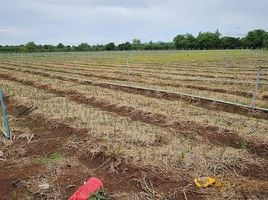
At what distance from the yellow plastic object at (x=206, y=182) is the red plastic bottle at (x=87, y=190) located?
1.32m

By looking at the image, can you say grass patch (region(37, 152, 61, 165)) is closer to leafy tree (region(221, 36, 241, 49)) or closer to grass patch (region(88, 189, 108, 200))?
grass patch (region(88, 189, 108, 200))

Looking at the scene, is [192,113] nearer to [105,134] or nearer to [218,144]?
[218,144]

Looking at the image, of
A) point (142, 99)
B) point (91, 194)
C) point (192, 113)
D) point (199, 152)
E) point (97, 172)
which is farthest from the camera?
point (142, 99)

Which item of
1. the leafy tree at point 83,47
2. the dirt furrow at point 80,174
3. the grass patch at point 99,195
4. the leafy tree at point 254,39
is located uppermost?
the leafy tree at point 254,39

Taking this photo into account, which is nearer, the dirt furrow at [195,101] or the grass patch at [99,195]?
the grass patch at [99,195]

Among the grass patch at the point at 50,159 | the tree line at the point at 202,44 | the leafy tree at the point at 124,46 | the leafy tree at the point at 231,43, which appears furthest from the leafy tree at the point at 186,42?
the grass patch at the point at 50,159

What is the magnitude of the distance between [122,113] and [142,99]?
62.0 inches

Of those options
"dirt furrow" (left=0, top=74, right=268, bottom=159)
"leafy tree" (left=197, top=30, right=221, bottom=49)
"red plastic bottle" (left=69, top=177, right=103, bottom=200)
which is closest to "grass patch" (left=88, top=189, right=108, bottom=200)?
"red plastic bottle" (left=69, top=177, right=103, bottom=200)

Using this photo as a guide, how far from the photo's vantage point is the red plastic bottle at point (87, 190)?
305cm

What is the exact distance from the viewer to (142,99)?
839 cm

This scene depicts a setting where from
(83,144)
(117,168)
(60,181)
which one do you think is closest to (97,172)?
(117,168)

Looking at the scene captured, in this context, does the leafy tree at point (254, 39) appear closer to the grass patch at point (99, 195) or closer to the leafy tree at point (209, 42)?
the leafy tree at point (209, 42)

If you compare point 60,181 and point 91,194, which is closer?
point 91,194

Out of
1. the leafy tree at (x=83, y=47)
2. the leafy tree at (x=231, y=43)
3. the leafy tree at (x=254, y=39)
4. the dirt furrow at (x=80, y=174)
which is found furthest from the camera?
the leafy tree at (x=83, y=47)
